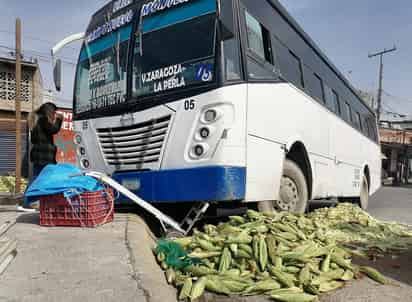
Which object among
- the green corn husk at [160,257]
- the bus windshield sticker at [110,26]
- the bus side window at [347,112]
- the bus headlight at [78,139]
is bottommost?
the green corn husk at [160,257]

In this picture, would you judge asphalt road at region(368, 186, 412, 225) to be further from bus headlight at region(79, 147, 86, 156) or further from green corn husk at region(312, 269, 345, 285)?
bus headlight at region(79, 147, 86, 156)

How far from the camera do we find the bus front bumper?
12.3 ft

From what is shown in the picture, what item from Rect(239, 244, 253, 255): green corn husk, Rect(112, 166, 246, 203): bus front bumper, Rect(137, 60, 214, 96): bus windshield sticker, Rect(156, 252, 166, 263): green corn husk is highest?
Rect(137, 60, 214, 96): bus windshield sticker

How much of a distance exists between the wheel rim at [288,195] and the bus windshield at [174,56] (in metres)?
2.14

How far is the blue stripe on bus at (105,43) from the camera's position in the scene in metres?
4.77

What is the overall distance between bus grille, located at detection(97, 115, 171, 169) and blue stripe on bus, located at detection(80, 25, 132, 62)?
122cm

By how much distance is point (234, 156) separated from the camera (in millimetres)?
3867

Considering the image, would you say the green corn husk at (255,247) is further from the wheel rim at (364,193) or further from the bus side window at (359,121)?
the wheel rim at (364,193)

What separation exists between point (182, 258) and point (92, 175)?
1.45 m

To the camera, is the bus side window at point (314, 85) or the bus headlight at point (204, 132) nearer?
the bus headlight at point (204, 132)

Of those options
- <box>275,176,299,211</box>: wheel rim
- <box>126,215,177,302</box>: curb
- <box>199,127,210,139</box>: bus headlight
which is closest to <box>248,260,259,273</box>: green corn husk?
<box>126,215,177,302</box>: curb

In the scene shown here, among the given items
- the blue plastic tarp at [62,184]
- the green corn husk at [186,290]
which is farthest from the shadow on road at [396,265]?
the blue plastic tarp at [62,184]

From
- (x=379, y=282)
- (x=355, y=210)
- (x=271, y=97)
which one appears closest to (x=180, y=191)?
(x=271, y=97)

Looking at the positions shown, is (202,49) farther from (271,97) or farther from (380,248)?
(380,248)
